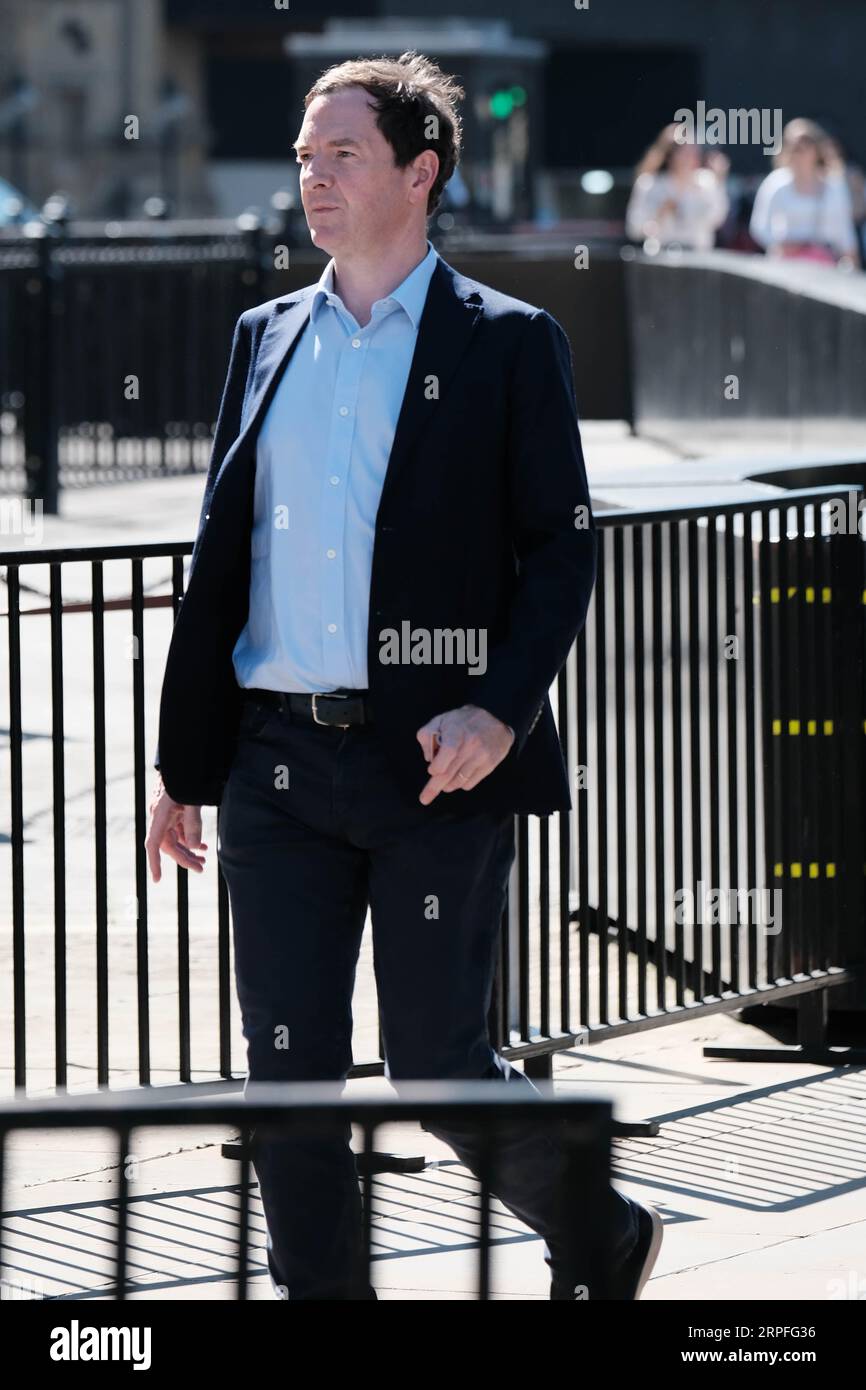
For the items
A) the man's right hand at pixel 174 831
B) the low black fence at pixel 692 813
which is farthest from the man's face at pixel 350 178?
the low black fence at pixel 692 813

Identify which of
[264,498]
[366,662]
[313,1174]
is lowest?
[313,1174]

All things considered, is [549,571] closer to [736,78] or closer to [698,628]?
[698,628]

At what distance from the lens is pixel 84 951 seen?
704cm

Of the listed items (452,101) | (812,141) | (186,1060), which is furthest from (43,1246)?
(812,141)

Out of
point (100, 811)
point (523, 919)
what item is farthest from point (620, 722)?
point (100, 811)

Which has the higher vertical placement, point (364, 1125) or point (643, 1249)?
point (364, 1125)

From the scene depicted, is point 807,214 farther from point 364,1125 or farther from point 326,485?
point 364,1125

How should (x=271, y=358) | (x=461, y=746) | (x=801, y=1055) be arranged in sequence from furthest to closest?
(x=801, y=1055) < (x=271, y=358) < (x=461, y=746)

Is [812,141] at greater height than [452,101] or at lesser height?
greater

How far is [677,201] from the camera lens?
20.1m

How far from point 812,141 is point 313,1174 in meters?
15.5

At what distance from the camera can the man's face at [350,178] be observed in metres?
3.65

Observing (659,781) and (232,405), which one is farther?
(659,781)

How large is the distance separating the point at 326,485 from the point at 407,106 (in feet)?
1.90
